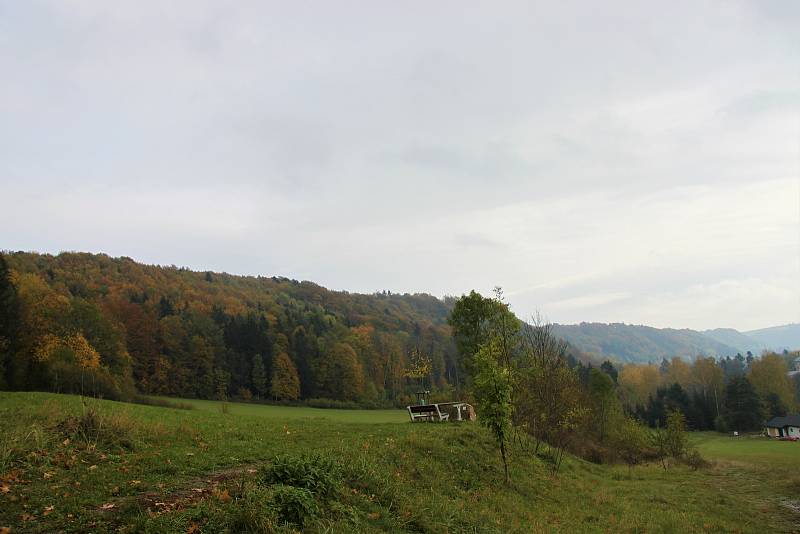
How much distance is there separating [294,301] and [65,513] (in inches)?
4442

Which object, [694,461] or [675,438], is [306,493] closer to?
[675,438]

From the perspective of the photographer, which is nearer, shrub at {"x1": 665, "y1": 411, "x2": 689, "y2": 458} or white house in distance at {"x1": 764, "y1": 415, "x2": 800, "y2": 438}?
shrub at {"x1": 665, "y1": 411, "x2": 689, "y2": 458}

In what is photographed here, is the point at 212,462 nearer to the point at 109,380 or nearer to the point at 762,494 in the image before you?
the point at 762,494

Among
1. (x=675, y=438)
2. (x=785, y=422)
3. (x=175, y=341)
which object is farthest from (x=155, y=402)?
(x=785, y=422)

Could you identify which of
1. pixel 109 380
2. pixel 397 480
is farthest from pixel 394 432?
pixel 109 380

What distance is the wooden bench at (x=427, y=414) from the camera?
30016 mm

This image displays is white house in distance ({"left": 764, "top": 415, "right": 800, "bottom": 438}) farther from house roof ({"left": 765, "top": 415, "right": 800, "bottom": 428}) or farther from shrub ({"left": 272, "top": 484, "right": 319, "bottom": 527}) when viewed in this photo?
shrub ({"left": 272, "top": 484, "right": 319, "bottom": 527})

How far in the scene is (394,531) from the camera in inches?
436

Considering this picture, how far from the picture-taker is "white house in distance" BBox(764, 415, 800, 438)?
7618cm

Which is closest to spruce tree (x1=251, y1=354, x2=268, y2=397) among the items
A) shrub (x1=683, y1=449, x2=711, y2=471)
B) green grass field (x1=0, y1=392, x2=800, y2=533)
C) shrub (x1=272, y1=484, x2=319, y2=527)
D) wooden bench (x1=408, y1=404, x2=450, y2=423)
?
wooden bench (x1=408, y1=404, x2=450, y2=423)

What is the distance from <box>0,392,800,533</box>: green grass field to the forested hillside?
19.5 metres

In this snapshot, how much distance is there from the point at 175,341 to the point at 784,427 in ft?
316

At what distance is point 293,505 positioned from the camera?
961cm

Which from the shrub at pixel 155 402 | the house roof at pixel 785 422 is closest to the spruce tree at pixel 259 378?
the shrub at pixel 155 402
